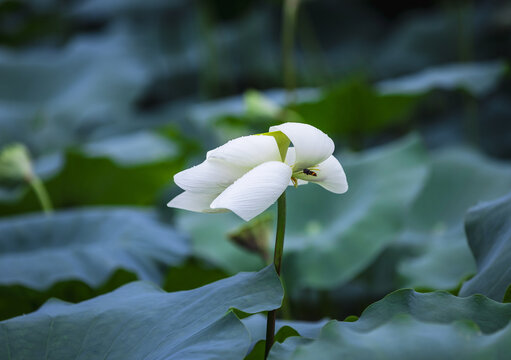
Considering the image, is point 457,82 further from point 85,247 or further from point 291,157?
point 291,157

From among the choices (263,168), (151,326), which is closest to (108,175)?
(151,326)

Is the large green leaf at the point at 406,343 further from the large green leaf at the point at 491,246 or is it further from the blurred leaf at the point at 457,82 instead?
the blurred leaf at the point at 457,82

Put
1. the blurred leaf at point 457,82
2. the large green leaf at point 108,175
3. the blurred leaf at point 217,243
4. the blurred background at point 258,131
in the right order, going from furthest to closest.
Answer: the blurred leaf at point 457,82 → the large green leaf at point 108,175 → the blurred leaf at point 217,243 → the blurred background at point 258,131

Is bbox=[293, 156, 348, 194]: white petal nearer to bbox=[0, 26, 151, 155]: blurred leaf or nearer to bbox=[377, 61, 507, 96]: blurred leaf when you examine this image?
bbox=[377, 61, 507, 96]: blurred leaf

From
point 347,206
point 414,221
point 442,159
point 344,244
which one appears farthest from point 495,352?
point 442,159

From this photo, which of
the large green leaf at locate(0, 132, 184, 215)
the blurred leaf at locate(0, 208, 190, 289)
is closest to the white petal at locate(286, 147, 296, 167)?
the blurred leaf at locate(0, 208, 190, 289)

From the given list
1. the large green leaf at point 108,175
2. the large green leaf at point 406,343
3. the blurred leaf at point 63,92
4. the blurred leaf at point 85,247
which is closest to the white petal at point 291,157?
the large green leaf at point 406,343

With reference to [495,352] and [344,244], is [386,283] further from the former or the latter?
[495,352]
